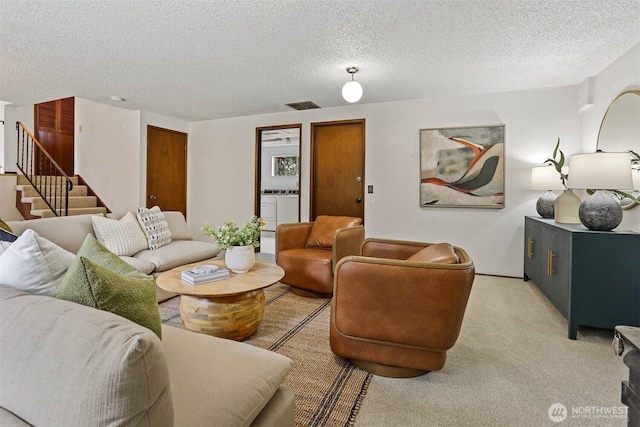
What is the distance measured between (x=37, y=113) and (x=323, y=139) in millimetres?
5897

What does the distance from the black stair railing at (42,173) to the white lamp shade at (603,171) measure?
5.98m

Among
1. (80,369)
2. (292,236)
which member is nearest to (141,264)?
(292,236)

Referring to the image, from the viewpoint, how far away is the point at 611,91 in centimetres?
308

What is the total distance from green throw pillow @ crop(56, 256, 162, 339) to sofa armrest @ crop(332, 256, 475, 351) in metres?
1.06

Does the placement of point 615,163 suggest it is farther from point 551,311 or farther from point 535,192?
point 535,192

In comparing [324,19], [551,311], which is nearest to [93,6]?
[324,19]

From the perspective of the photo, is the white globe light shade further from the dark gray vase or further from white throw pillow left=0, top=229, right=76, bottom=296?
white throw pillow left=0, top=229, right=76, bottom=296

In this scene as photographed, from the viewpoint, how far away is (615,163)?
2.25 m

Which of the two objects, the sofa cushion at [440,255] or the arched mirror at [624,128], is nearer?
the sofa cushion at [440,255]

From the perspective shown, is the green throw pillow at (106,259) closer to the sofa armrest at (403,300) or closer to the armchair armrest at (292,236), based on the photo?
the sofa armrest at (403,300)

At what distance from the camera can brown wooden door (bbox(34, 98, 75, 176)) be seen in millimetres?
6520

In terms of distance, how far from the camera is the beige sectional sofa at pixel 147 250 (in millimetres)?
2559

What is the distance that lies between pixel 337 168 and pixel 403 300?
3.42 m

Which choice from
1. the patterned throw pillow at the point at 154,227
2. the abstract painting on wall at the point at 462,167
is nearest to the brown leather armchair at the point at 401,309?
the patterned throw pillow at the point at 154,227
